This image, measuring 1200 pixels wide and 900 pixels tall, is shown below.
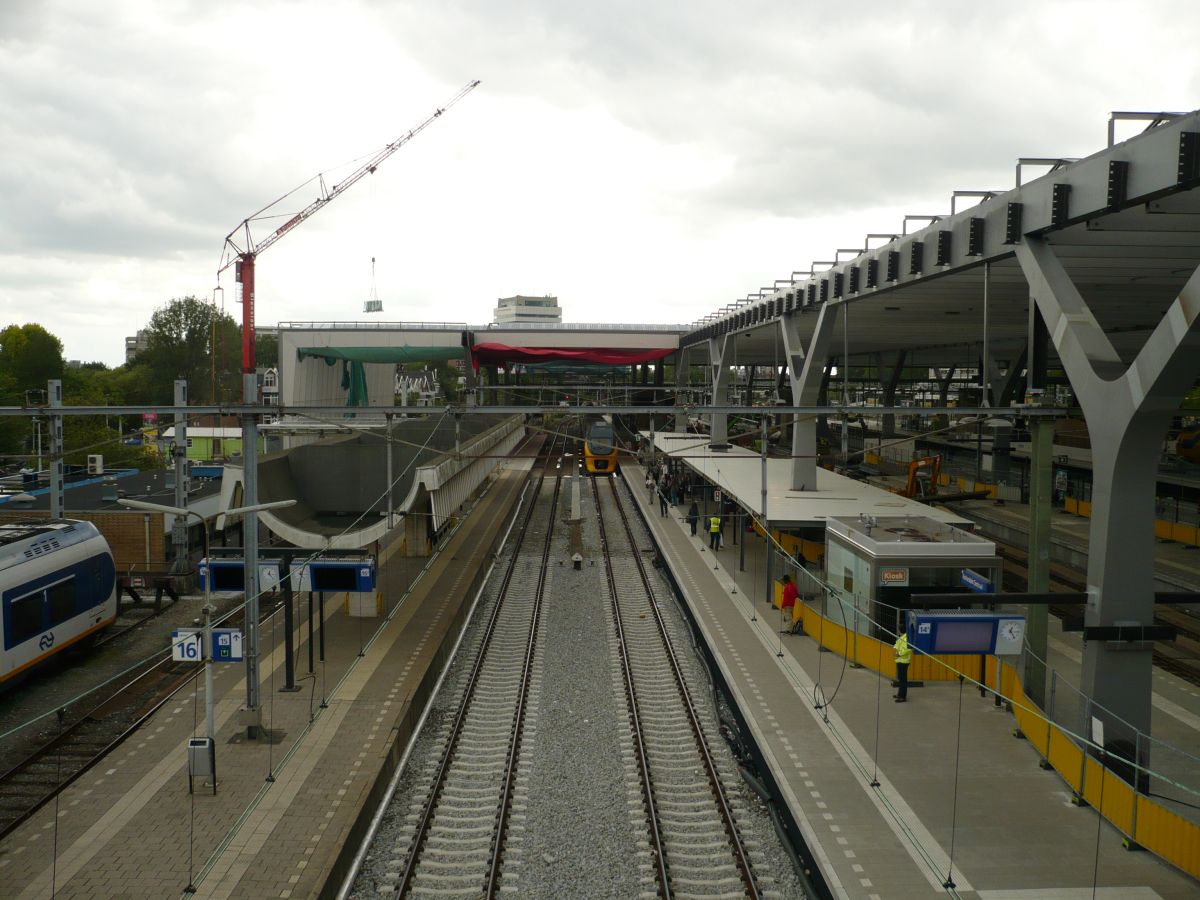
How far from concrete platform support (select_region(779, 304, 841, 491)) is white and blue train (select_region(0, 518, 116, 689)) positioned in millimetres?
15525

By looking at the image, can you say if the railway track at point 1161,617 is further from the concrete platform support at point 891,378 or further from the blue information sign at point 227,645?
the concrete platform support at point 891,378

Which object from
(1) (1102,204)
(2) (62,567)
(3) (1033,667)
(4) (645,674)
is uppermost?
(1) (1102,204)

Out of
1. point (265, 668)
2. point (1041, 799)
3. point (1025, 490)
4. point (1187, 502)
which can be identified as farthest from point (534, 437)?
point (1041, 799)

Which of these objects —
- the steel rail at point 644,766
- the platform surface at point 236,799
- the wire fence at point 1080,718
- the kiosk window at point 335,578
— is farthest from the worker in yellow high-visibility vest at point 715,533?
the kiosk window at point 335,578

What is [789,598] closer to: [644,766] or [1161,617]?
[644,766]

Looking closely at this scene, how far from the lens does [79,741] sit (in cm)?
1216

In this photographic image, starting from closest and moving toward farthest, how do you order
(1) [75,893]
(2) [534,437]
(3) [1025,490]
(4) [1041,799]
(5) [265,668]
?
(1) [75,893] → (4) [1041,799] → (5) [265,668] → (3) [1025,490] → (2) [534,437]

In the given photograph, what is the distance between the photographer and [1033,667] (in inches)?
479

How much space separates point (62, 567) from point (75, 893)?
764 cm

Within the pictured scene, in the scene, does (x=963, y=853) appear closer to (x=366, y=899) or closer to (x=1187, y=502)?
(x=366, y=899)

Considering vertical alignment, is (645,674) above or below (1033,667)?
below

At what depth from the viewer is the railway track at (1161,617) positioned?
15.7 meters

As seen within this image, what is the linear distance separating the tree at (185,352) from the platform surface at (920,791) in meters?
71.4

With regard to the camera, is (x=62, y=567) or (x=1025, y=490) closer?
(x=62, y=567)
